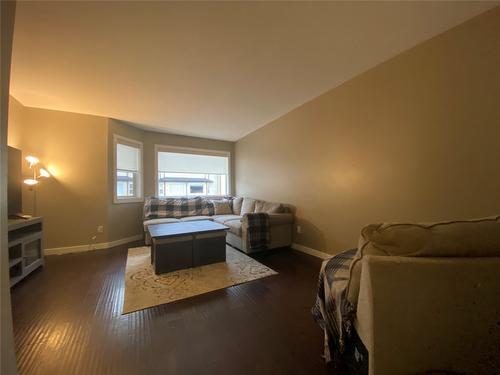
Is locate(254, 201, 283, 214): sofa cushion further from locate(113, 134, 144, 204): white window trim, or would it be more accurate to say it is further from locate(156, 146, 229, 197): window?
locate(113, 134, 144, 204): white window trim

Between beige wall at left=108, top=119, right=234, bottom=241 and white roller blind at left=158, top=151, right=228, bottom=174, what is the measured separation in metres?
0.25

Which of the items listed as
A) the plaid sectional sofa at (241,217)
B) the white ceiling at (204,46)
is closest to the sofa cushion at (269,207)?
the plaid sectional sofa at (241,217)

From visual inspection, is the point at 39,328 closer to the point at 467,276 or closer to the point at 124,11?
the point at 124,11

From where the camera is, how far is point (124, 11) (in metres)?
1.52

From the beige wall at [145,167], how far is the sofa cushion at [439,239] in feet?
14.3

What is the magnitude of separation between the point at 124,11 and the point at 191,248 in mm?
2584

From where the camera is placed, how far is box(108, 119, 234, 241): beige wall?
3.71m

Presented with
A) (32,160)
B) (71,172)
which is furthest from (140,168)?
(32,160)

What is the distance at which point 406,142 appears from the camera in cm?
209

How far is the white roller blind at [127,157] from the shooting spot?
3948 mm

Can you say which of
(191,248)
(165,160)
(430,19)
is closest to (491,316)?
(430,19)

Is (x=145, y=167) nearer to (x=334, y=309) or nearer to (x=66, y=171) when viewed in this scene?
(x=66, y=171)

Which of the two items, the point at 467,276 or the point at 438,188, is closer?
the point at 467,276

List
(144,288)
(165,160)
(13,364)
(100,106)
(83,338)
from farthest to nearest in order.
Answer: (165,160) < (100,106) < (144,288) < (83,338) < (13,364)
